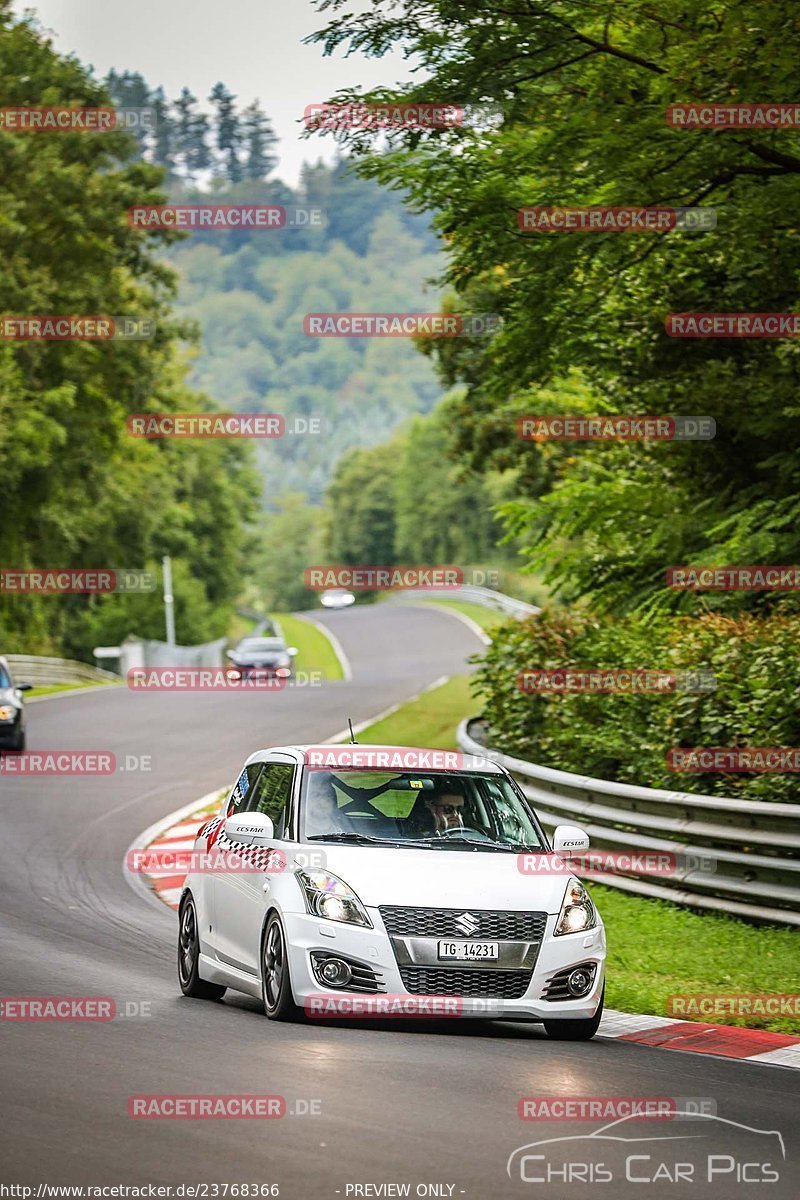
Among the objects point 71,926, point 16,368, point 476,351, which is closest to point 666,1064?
point 71,926

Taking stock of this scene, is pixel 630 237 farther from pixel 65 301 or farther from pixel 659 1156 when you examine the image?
pixel 65 301

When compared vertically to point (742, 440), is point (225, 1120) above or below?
below

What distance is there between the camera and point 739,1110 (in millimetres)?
7383

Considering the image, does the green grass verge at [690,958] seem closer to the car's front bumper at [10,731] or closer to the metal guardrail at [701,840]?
the metal guardrail at [701,840]

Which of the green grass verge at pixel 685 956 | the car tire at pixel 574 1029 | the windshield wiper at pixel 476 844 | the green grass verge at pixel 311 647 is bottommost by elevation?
the green grass verge at pixel 311 647

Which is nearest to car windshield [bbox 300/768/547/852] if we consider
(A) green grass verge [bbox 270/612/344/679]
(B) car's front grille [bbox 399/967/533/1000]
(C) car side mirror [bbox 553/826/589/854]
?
(C) car side mirror [bbox 553/826/589/854]

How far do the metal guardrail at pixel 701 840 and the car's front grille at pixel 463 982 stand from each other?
3602 mm

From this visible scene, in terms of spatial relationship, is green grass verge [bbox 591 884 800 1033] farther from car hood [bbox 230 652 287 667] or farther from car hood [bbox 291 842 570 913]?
car hood [bbox 230 652 287 667]

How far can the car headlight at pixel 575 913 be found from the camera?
30.7ft

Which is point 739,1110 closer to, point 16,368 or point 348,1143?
point 348,1143

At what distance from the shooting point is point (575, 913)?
31.0ft

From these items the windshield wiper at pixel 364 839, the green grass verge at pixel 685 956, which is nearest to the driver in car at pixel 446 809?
the windshield wiper at pixel 364 839

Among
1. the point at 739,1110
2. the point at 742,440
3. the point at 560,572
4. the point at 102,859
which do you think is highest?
the point at 742,440

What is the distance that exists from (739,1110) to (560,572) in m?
14.0
